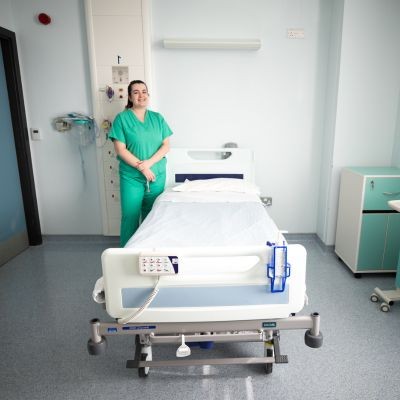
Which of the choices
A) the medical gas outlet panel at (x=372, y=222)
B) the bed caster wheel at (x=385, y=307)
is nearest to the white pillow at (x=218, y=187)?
the medical gas outlet panel at (x=372, y=222)

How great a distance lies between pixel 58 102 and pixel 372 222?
9.70 feet

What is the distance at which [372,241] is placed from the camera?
107 inches

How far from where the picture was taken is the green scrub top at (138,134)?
2.73 m

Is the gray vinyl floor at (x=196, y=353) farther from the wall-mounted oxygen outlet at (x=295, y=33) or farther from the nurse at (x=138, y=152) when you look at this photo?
the wall-mounted oxygen outlet at (x=295, y=33)

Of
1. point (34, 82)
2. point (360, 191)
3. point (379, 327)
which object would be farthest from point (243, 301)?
point (34, 82)

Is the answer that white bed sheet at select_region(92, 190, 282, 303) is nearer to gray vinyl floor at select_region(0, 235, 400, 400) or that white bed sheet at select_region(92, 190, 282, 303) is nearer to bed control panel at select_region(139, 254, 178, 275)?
bed control panel at select_region(139, 254, 178, 275)

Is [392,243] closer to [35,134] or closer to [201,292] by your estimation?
[201,292]

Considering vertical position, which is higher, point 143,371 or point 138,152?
point 138,152

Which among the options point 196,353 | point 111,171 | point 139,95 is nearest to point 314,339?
point 196,353

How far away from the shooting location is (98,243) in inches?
140

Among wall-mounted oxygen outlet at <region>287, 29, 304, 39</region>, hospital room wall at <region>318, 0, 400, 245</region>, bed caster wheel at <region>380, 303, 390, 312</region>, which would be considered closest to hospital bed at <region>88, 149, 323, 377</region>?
bed caster wheel at <region>380, 303, 390, 312</region>

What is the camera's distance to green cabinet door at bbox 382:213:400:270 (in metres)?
2.68

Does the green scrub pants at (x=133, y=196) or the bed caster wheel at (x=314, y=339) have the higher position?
the green scrub pants at (x=133, y=196)

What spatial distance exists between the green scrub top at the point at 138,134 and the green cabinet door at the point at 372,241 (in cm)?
172
